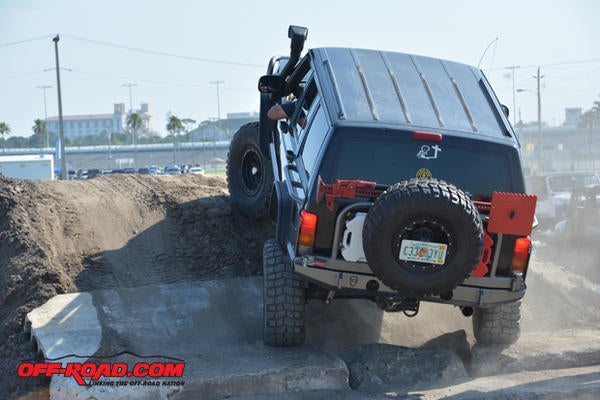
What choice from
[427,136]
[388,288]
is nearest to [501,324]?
[388,288]

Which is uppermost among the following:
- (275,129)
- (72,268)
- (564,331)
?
(275,129)

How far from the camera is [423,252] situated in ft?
19.0

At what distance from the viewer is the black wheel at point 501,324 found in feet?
23.5

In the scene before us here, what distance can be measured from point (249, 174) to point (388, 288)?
14.8 ft

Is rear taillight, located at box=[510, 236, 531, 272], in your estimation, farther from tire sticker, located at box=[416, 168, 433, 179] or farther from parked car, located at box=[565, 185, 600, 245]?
parked car, located at box=[565, 185, 600, 245]

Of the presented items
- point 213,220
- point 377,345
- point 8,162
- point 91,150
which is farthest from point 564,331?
point 91,150

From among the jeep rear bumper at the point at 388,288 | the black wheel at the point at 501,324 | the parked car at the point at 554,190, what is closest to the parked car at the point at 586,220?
the parked car at the point at 554,190

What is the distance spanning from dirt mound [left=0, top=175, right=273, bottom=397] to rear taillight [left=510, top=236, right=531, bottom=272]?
143 inches

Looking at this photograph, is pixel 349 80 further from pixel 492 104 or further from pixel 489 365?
pixel 489 365

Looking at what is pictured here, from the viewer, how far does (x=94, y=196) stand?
1048 cm

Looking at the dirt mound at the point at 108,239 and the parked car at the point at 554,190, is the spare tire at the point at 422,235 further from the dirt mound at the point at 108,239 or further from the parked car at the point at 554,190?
the parked car at the point at 554,190

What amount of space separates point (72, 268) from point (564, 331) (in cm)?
545

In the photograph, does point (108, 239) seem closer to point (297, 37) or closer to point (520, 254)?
point (297, 37)

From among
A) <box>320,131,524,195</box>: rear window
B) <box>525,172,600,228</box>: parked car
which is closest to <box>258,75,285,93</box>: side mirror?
<box>320,131,524,195</box>: rear window
